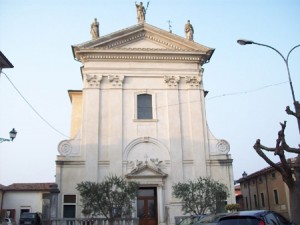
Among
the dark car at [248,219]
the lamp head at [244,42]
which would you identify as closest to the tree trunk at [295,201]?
the dark car at [248,219]

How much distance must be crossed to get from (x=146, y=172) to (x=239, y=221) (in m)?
13.8

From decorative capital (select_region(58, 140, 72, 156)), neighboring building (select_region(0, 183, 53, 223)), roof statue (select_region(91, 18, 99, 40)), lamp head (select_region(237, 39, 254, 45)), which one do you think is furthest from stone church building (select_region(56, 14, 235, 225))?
neighboring building (select_region(0, 183, 53, 223))

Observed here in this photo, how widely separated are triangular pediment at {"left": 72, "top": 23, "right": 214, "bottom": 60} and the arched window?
129 inches

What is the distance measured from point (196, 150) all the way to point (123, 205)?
25.2 feet

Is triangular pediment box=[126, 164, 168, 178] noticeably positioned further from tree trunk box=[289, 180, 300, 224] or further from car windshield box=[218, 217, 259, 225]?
car windshield box=[218, 217, 259, 225]

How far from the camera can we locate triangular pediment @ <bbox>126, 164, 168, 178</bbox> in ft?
76.5

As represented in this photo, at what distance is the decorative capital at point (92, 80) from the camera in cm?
2530

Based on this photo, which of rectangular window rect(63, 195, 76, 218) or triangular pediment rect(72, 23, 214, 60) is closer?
rectangular window rect(63, 195, 76, 218)

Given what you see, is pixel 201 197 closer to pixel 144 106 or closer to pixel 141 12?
pixel 144 106

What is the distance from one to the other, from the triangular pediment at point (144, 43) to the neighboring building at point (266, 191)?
1148cm

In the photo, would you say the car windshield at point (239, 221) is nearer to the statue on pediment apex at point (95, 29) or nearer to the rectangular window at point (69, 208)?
the rectangular window at point (69, 208)

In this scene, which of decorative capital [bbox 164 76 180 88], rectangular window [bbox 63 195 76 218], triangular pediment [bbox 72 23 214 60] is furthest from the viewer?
decorative capital [bbox 164 76 180 88]

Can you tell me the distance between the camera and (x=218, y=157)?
80.0ft

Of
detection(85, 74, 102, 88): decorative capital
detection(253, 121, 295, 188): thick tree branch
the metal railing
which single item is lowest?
the metal railing
